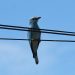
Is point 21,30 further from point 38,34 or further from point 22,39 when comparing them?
point 38,34

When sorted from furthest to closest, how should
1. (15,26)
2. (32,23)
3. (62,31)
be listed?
(32,23), (62,31), (15,26)

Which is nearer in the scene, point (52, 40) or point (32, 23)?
point (52, 40)

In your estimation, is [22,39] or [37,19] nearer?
[22,39]

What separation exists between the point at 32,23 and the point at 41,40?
1.03m

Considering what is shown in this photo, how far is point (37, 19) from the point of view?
17297 mm

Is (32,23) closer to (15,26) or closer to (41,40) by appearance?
(41,40)

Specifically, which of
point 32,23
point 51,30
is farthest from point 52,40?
point 32,23

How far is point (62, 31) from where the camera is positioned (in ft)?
51.8

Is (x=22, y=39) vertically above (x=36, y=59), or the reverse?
(x=22, y=39)

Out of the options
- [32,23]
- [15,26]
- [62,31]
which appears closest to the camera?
[15,26]

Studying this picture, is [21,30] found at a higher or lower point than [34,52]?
higher

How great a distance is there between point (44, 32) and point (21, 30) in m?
1.02

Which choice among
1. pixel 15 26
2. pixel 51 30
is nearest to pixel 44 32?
pixel 51 30

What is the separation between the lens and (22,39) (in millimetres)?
15094
